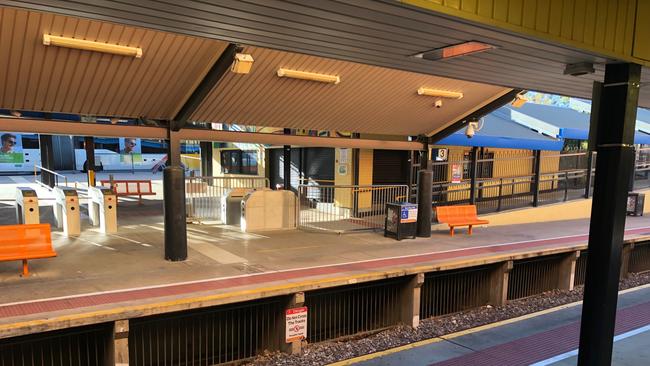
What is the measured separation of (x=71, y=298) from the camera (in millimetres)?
5492

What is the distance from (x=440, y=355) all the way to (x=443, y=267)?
2158 mm

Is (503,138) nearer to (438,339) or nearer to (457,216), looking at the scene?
(457,216)

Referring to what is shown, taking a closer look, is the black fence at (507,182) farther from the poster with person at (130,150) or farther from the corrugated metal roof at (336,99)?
the poster with person at (130,150)

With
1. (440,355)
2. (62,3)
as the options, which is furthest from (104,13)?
(440,355)

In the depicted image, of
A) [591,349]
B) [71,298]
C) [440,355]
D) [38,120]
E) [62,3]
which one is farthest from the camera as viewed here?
[38,120]

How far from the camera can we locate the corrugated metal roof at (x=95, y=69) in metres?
5.56

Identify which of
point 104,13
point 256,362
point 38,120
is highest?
point 104,13

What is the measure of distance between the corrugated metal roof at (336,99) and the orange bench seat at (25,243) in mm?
3259

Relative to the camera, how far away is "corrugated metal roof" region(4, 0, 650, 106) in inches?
115

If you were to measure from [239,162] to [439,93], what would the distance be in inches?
515

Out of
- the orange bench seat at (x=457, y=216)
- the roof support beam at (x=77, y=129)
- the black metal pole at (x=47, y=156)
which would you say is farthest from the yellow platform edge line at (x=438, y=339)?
the black metal pole at (x=47, y=156)

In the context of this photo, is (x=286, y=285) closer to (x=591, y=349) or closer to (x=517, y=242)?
(x=591, y=349)

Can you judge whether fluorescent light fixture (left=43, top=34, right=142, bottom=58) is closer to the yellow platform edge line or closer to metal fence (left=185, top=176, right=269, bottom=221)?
the yellow platform edge line

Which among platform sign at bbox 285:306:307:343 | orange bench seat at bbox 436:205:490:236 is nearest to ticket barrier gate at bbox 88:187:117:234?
platform sign at bbox 285:306:307:343
